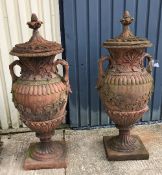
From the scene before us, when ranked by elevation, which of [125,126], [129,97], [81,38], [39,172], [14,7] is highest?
[14,7]

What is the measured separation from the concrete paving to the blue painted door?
0.36 meters

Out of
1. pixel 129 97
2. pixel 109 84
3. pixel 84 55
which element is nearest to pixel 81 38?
pixel 84 55

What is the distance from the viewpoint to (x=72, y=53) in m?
3.42

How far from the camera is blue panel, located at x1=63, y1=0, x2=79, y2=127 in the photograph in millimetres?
3259

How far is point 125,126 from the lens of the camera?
3.04 metres

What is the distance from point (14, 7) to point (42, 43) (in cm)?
101

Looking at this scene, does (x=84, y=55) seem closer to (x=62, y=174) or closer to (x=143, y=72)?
(x=143, y=72)

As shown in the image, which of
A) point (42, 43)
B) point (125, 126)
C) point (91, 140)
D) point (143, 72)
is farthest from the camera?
point (91, 140)

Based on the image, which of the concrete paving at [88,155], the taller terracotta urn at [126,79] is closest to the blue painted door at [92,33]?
the concrete paving at [88,155]

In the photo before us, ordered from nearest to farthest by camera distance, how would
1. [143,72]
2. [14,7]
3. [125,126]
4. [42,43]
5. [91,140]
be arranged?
[42,43] → [143,72] → [125,126] → [14,7] → [91,140]

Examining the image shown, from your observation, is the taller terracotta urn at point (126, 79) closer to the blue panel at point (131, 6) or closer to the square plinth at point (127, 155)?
the square plinth at point (127, 155)

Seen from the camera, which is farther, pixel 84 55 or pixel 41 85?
pixel 84 55

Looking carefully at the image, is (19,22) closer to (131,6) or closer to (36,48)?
(36,48)

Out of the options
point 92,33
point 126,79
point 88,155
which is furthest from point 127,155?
point 92,33
